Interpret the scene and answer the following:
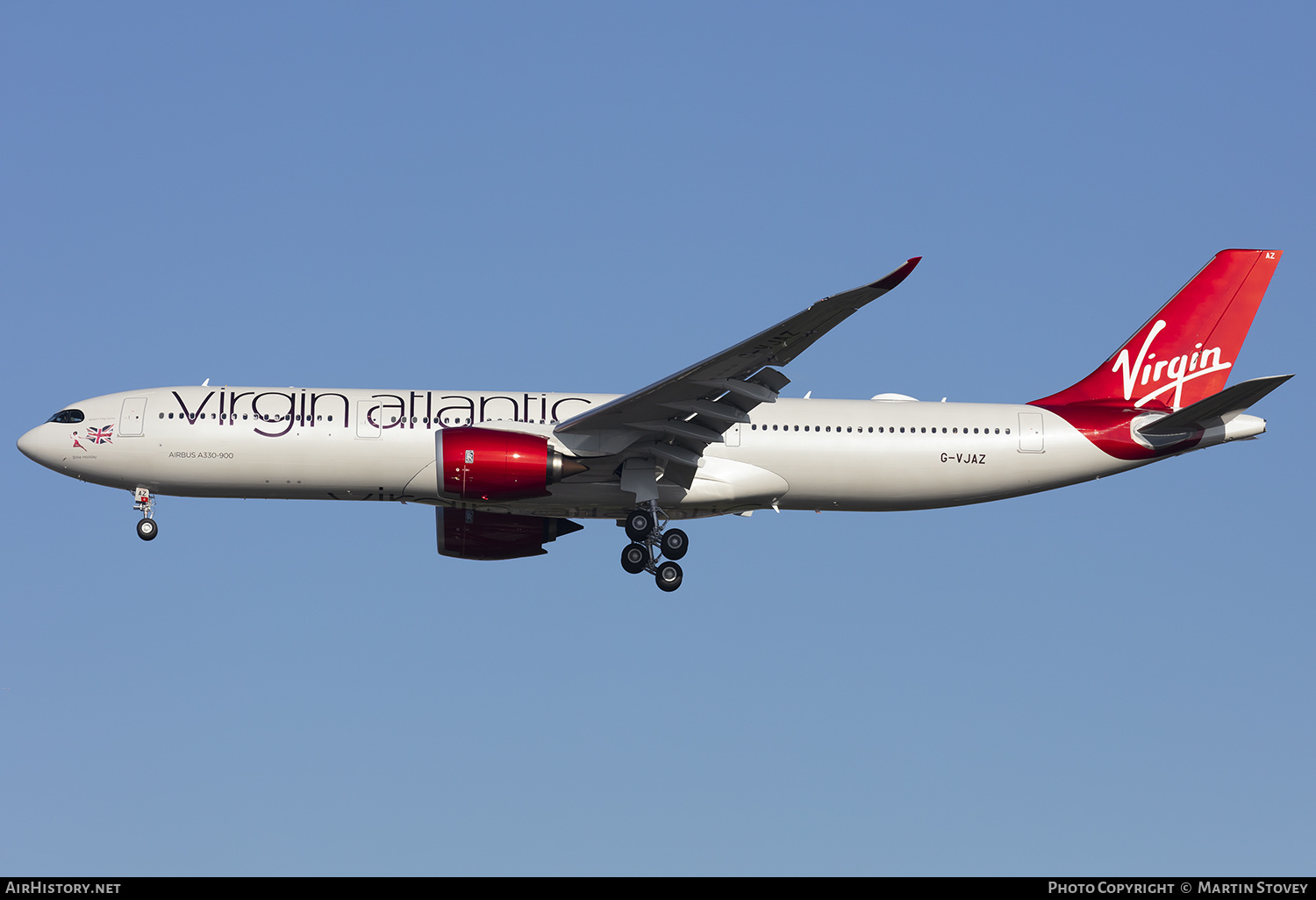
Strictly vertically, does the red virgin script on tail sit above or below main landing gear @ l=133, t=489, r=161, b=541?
above

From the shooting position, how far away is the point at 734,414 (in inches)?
1297

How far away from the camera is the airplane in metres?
33.0

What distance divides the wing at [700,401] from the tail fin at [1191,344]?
9575 mm

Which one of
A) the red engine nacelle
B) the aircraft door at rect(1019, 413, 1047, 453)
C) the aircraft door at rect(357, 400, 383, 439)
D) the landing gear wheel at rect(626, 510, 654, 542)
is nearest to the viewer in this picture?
the red engine nacelle

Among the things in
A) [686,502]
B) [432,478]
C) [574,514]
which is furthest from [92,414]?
[686,502]

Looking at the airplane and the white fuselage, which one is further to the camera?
the white fuselage

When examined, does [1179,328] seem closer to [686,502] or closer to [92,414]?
Result: [686,502]

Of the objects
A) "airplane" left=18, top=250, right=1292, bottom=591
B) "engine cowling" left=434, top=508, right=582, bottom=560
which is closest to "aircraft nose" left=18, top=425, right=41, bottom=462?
"airplane" left=18, top=250, right=1292, bottom=591

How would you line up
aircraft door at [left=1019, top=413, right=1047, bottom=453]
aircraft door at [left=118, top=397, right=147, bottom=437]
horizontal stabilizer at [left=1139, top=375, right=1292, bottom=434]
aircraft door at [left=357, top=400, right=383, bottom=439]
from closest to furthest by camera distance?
1. horizontal stabilizer at [left=1139, top=375, right=1292, bottom=434]
2. aircraft door at [left=357, top=400, right=383, bottom=439]
3. aircraft door at [left=118, top=397, right=147, bottom=437]
4. aircraft door at [left=1019, top=413, right=1047, bottom=453]

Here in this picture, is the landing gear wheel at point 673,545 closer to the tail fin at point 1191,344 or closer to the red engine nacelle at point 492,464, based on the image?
the red engine nacelle at point 492,464

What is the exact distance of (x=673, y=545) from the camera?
34.5 meters

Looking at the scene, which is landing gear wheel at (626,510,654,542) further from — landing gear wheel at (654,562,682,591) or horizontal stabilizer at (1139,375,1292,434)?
horizontal stabilizer at (1139,375,1292,434)

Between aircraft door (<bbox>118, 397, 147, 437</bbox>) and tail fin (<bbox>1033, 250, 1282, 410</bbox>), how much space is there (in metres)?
22.2
